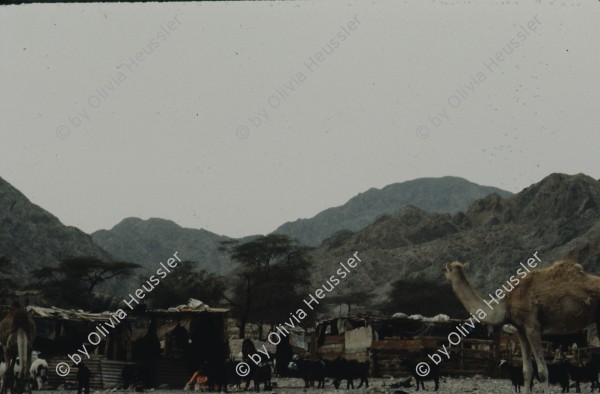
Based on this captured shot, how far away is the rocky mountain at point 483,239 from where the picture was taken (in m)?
93.8

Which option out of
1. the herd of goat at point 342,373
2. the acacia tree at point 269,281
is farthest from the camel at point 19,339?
the acacia tree at point 269,281

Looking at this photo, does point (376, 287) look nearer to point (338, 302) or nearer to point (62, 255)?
point (338, 302)

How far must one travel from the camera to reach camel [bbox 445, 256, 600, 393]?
15.7m

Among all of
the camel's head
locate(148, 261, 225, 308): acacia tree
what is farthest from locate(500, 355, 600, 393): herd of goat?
locate(148, 261, 225, 308): acacia tree

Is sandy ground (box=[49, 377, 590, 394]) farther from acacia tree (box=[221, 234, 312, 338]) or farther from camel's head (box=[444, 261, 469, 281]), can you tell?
acacia tree (box=[221, 234, 312, 338])

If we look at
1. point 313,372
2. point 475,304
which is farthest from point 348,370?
point 475,304

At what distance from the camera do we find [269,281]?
7431cm

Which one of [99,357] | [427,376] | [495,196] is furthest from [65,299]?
[495,196]

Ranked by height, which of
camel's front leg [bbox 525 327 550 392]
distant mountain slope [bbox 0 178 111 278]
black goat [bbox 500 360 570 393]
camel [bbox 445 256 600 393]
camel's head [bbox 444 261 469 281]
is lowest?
black goat [bbox 500 360 570 393]

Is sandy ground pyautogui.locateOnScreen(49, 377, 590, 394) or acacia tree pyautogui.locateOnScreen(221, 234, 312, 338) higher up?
acacia tree pyautogui.locateOnScreen(221, 234, 312, 338)

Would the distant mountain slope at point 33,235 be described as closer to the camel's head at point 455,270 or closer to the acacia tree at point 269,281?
the acacia tree at point 269,281

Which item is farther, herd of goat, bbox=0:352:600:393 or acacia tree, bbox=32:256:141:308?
acacia tree, bbox=32:256:141:308

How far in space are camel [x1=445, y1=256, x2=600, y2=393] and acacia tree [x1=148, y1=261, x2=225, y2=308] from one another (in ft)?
172

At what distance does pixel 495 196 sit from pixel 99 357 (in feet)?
389
